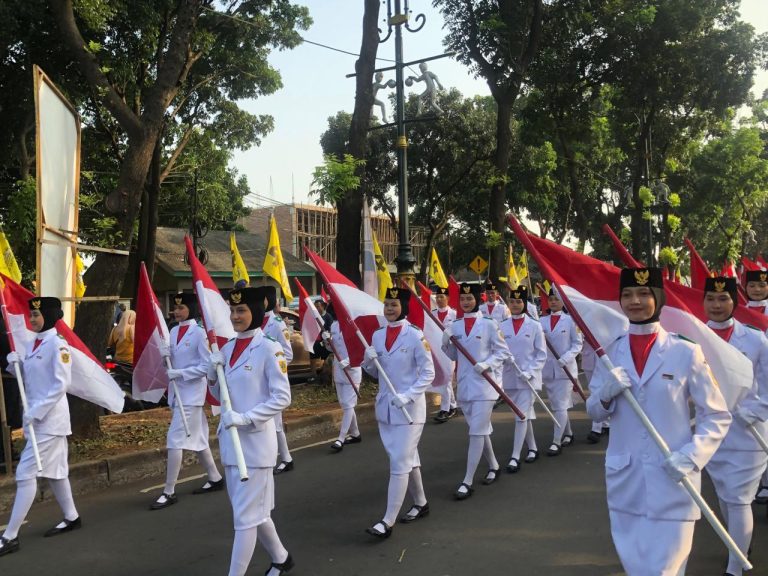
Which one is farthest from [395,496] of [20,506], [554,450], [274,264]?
[274,264]

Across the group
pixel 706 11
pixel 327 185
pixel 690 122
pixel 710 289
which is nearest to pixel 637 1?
pixel 706 11

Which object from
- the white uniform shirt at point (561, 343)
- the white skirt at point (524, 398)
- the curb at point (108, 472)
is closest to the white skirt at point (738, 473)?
the white skirt at point (524, 398)

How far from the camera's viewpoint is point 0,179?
714 inches

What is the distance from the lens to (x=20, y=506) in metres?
5.46

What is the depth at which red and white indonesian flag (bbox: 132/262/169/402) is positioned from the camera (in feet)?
24.1

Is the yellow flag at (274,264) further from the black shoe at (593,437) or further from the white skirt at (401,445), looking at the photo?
the white skirt at (401,445)

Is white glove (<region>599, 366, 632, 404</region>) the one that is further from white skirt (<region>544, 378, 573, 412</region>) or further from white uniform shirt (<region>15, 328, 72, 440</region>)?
white skirt (<region>544, 378, 573, 412</region>)

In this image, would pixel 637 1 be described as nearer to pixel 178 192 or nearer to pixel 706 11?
pixel 706 11

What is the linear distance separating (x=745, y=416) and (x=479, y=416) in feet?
9.33

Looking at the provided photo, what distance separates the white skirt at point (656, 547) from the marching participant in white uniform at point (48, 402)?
451 cm

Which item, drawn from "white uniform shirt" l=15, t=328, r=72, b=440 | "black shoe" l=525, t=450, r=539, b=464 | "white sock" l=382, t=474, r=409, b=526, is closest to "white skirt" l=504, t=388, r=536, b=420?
"black shoe" l=525, t=450, r=539, b=464

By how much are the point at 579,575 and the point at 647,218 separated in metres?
21.2

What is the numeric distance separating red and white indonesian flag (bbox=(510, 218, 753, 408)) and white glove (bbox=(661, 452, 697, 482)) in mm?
887

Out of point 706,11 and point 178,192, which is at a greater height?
point 706,11
